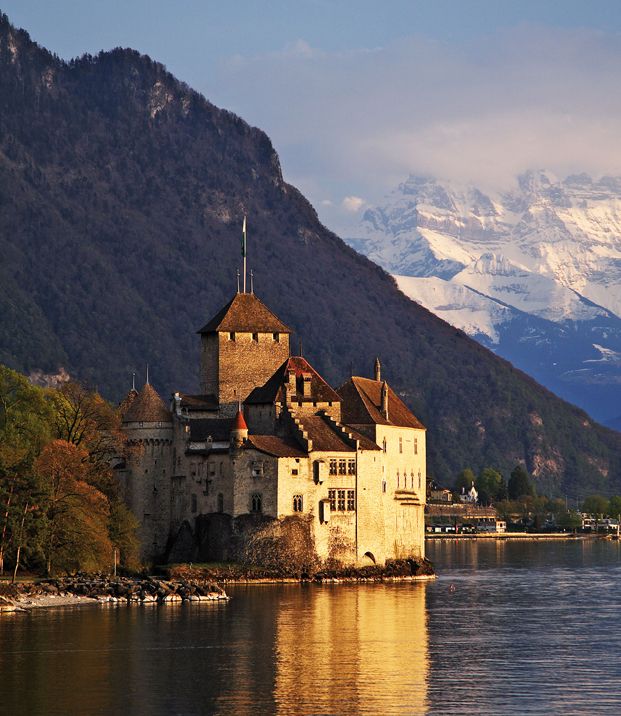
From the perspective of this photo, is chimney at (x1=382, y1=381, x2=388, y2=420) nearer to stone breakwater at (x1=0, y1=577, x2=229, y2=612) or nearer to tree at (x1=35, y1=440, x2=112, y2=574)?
stone breakwater at (x1=0, y1=577, x2=229, y2=612)

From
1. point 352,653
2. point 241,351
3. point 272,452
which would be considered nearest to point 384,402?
point 241,351

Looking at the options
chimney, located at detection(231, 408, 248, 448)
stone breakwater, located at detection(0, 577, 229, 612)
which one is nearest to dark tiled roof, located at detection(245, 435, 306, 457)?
chimney, located at detection(231, 408, 248, 448)

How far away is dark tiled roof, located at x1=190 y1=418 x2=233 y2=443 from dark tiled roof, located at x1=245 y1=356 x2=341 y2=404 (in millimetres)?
3280

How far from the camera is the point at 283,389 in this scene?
477 ft

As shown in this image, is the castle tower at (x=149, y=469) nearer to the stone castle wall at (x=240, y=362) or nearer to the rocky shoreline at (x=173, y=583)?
the stone castle wall at (x=240, y=362)

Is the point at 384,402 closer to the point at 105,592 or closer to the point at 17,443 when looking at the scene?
the point at 17,443

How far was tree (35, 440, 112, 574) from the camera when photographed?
128 meters

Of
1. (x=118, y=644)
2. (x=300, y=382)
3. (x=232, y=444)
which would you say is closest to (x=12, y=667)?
(x=118, y=644)

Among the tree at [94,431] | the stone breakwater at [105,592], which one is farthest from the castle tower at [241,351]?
the stone breakwater at [105,592]

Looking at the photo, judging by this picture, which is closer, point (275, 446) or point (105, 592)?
point (105, 592)

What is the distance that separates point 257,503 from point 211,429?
8.40m

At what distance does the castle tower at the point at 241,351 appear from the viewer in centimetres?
15312

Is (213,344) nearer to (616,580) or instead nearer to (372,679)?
(616,580)

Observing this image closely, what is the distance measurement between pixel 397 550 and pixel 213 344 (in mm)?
22572
